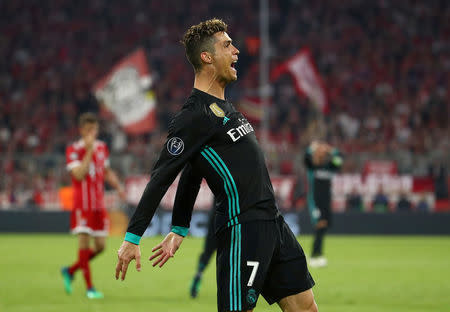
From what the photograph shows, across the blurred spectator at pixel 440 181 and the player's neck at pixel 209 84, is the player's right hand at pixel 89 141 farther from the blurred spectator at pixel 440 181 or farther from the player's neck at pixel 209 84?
the blurred spectator at pixel 440 181

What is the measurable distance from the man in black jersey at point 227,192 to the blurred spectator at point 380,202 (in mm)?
19880

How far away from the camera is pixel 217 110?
499cm

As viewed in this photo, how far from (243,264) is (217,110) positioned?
0.99 meters

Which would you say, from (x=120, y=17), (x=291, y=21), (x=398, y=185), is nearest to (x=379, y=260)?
(x=398, y=185)

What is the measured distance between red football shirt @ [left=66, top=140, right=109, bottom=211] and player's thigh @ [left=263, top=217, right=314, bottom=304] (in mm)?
6485

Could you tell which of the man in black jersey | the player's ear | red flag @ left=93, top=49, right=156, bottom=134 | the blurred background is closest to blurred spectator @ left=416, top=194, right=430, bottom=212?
the blurred background

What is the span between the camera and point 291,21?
36844 millimetres

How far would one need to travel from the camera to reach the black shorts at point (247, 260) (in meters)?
4.92

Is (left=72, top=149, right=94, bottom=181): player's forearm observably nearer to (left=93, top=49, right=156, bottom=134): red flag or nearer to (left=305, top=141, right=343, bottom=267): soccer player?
(left=305, top=141, right=343, bottom=267): soccer player

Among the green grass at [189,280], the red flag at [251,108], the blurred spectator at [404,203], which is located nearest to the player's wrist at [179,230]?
the green grass at [189,280]

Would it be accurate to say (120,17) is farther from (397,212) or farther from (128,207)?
(397,212)

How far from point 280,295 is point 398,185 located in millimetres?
20329

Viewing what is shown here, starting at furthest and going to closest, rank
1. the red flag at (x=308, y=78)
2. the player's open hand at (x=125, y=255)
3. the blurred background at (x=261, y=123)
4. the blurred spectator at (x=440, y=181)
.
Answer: the red flag at (x=308, y=78)
the blurred spectator at (x=440, y=181)
the blurred background at (x=261, y=123)
the player's open hand at (x=125, y=255)

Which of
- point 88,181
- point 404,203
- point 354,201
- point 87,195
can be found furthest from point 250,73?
point 87,195
